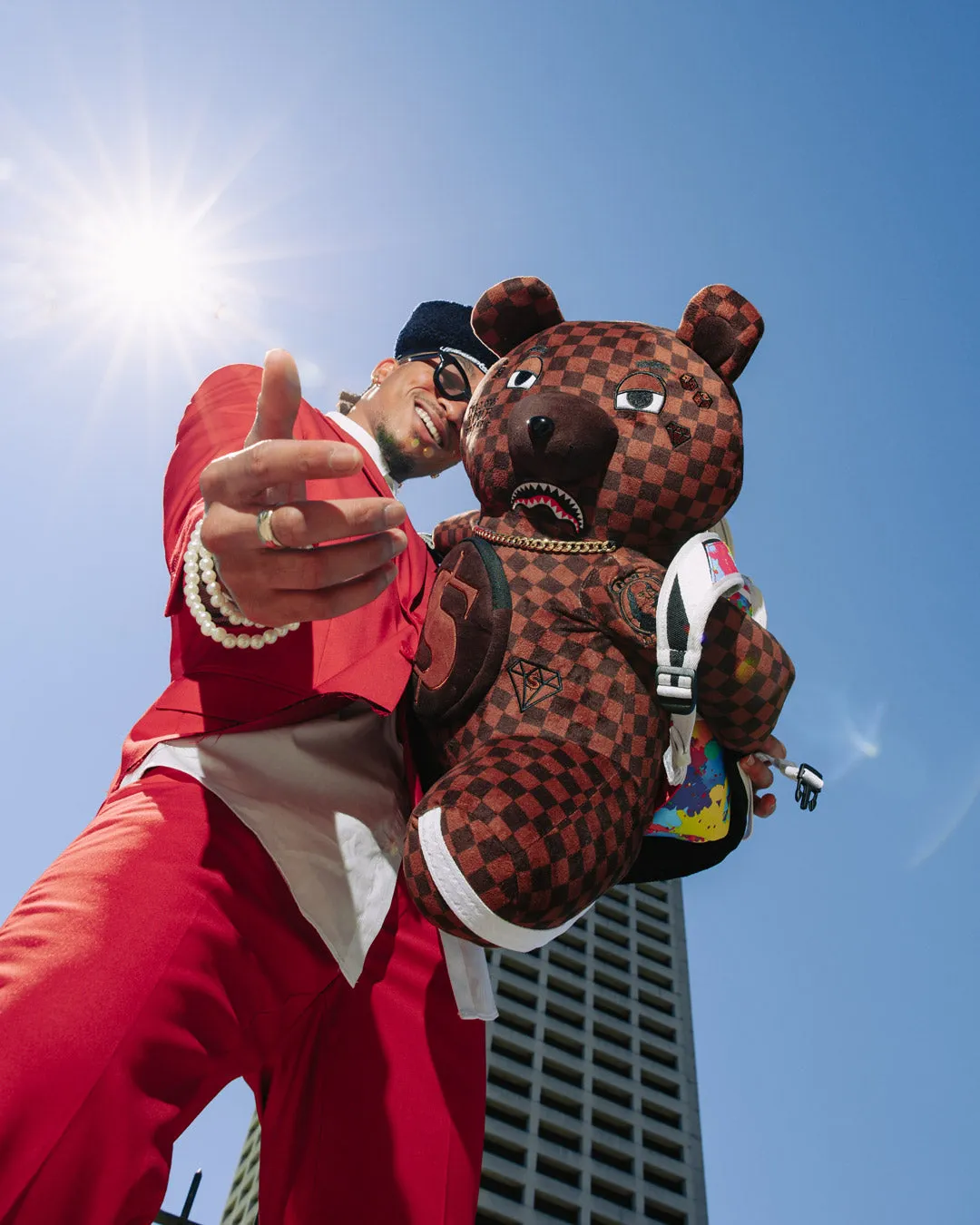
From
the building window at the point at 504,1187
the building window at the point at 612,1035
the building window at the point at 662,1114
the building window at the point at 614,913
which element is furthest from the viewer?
the building window at the point at 614,913

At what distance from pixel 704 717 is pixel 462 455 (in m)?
0.73

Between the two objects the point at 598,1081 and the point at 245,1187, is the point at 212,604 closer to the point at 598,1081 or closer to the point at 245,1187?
the point at 245,1187

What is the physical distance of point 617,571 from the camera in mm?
1731

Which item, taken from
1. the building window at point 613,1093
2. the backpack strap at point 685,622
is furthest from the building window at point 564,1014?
the backpack strap at point 685,622

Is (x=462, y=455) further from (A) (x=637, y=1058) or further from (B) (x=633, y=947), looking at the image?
(B) (x=633, y=947)

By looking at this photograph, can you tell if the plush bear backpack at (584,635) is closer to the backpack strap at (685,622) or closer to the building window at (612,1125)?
the backpack strap at (685,622)

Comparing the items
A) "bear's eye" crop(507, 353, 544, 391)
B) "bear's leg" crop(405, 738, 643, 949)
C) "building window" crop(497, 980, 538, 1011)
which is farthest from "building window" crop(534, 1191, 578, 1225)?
"bear's eye" crop(507, 353, 544, 391)

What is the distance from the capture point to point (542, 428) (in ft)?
5.71

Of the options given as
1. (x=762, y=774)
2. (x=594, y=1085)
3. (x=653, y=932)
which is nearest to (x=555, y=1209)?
(x=594, y=1085)

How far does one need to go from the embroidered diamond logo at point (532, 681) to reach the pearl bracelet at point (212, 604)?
1.32 feet

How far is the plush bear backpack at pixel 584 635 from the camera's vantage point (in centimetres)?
145

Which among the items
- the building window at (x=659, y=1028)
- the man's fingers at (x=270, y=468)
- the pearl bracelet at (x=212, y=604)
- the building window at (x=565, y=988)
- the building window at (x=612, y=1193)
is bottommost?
the building window at (x=612, y=1193)

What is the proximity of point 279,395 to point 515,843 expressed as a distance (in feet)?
2.38

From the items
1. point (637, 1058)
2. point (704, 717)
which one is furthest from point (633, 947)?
point (704, 717)
